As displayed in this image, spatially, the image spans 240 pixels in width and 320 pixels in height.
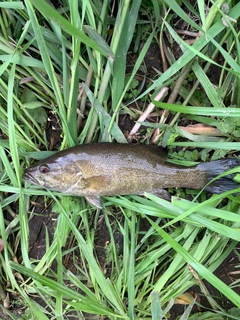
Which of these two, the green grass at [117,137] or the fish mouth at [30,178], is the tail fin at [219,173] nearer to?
the green grass at [117,137]

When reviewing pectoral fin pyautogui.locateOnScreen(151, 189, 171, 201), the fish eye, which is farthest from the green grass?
the fish eye

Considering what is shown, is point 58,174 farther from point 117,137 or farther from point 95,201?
point 117,137

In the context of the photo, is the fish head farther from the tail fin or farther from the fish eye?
the tail fin

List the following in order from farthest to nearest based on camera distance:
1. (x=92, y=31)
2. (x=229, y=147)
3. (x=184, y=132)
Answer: (x=184, y=132), (x=229, y=147), (x=92, y=31)

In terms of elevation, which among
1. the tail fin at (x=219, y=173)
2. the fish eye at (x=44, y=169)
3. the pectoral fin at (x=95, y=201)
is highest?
the fish eye at (x=44, y=169)

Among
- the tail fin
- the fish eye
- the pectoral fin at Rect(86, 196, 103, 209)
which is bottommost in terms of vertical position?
the pectoral fin at Rect(86, 196, 103, 209)

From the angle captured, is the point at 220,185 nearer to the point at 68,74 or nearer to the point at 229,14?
the point at 229,14

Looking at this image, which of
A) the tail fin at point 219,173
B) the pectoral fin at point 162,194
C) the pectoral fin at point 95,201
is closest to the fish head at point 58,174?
the pectoral fin at point 95,201

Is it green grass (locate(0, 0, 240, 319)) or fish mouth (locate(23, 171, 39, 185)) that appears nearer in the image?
green grass (locate(0, 0, 240, 319))

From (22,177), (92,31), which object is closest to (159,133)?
(92,31)
